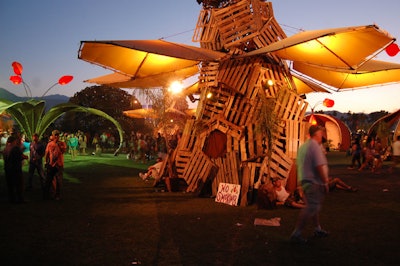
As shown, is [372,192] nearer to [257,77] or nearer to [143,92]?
[257,77]

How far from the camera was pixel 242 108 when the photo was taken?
1258cm

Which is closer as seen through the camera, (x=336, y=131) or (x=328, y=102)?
(x=328, y=102)

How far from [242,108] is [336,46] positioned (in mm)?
3867

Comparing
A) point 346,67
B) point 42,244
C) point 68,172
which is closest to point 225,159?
point 346,67

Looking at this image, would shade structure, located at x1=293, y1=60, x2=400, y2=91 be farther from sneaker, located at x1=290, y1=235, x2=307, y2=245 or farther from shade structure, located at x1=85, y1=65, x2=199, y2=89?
sneaker, located at x1=290, y1=235, x2=307, y2=245

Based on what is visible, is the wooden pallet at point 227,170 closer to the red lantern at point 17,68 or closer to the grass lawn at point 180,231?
the grass lawn at point 180,231

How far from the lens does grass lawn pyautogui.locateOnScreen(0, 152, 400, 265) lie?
6125 millimetres

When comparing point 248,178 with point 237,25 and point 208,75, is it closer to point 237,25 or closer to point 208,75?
point 208,75

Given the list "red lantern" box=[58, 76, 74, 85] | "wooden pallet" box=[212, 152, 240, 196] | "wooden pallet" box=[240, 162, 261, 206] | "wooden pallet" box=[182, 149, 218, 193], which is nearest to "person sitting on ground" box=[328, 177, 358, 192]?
"wooden pallet" box=[240, 162, 261, 206]

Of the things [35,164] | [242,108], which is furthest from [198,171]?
[35,164]

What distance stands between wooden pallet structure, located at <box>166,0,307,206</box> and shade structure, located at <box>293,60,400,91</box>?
96 centimetres

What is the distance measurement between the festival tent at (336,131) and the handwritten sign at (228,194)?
28.8 metres

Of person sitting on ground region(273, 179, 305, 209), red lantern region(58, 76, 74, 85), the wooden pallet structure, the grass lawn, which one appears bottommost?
the grass lawn

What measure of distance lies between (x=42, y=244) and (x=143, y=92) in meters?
9.82
